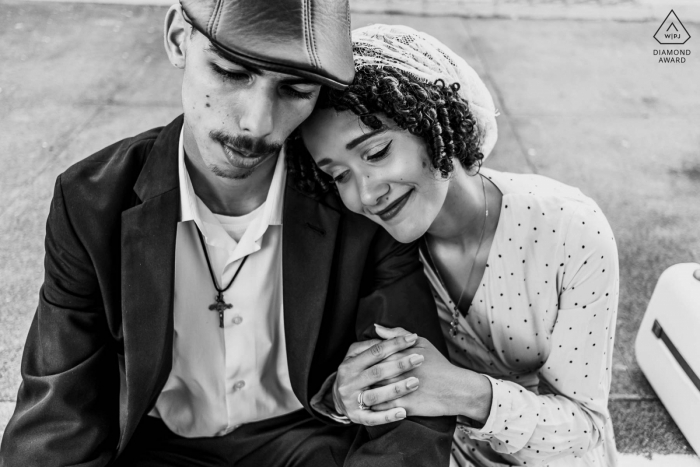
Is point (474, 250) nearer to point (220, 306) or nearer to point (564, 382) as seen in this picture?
point (564, 382)

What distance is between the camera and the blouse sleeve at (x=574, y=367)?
1876 mm

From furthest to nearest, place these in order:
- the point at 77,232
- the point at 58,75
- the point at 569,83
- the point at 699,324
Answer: the point at 569,83 → the point at 58,75 → the point at 699,324 → the point at 77,232

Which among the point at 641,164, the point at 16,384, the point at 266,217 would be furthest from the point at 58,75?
the point at 641,164

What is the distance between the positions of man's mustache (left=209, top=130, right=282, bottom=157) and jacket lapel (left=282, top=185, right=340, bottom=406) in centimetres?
34

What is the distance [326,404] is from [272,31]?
3.74 ft

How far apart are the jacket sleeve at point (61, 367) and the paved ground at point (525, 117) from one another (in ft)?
3.43

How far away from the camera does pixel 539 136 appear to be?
16.0ft

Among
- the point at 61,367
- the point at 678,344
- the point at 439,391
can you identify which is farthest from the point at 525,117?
the point at 61,367

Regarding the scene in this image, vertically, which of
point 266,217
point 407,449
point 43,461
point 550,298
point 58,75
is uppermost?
point 266,217

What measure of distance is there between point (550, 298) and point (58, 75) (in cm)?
474

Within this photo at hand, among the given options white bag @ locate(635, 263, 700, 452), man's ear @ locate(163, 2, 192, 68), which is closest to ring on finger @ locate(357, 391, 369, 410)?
man's ear @ locate(163, 2, 192, 68)

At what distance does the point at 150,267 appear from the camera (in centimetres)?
180

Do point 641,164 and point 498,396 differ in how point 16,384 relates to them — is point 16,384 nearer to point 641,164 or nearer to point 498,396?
point 498,396

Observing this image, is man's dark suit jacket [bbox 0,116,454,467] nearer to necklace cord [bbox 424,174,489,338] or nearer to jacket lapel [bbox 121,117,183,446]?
jacket lapel [bbox 121,117,183,446]
